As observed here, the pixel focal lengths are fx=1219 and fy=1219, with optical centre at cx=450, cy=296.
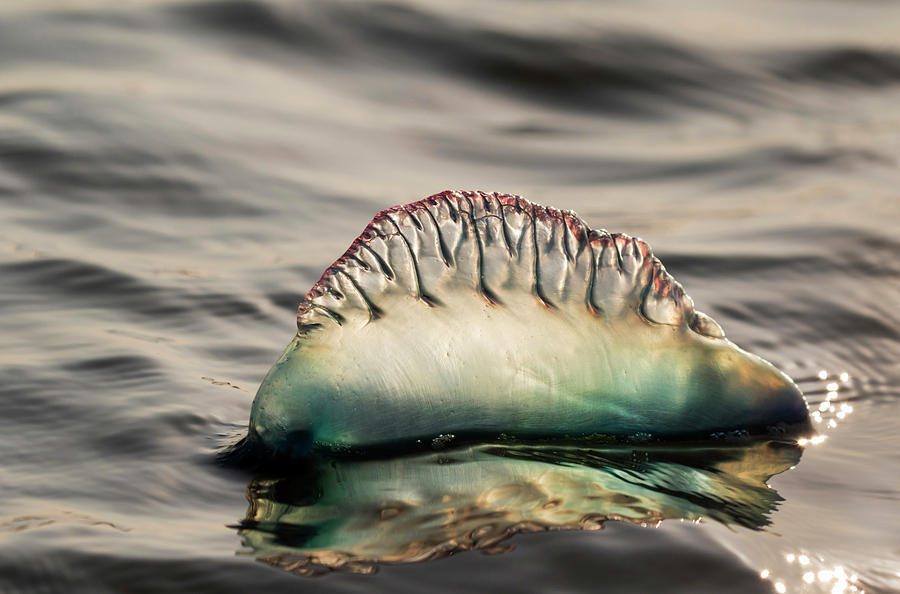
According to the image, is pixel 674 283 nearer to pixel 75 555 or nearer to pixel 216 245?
pixel 75 555

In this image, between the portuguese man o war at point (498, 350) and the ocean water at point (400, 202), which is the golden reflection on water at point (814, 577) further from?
the portuguese man o war at point (498, 350)

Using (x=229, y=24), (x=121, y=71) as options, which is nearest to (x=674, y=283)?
(x=121, y=71)

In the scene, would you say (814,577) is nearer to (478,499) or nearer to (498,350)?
(478,499)

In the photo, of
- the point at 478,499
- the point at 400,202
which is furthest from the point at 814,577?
the point at 400,202

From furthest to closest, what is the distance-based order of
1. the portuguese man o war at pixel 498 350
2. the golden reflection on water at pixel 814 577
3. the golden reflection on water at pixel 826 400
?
the golden reflection on water at pixel 826 400
the portuguese man o war at pixel 498 350
the golden reflection on water at pixel 814 577

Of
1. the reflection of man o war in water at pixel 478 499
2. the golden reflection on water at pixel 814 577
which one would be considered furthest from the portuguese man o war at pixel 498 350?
the golden reflection on water at pixel 814 577
